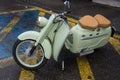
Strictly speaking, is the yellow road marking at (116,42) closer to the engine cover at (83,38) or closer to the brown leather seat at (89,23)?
the engine cover at (83,38)

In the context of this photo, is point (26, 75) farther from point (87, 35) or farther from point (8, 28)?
point (8, 28)

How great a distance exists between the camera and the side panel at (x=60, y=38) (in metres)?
4.13

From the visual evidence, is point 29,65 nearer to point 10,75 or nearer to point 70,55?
point 10,75

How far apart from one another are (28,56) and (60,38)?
0.71 meters

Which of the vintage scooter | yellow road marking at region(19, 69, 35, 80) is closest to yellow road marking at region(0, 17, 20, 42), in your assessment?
the vintage scooter

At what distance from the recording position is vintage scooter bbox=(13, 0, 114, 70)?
13.7 feet

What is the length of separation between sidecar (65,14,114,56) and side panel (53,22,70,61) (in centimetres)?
25

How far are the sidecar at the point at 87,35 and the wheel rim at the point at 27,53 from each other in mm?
552

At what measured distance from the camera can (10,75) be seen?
4.24 m

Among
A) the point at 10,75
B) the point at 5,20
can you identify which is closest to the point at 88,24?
the point at 10,75

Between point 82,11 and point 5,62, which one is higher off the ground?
point 5,62

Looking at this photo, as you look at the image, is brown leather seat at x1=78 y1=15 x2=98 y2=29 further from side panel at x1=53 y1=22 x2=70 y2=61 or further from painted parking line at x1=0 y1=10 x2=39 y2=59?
painted parking line at x1=0 y1=10 x2=39 y2=59

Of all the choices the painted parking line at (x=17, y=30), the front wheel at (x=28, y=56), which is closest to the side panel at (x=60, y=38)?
the front wheel at (x=28, y=56)

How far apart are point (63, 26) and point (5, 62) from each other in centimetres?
136
